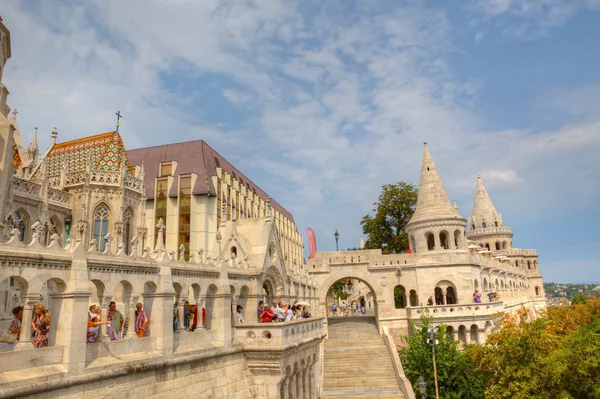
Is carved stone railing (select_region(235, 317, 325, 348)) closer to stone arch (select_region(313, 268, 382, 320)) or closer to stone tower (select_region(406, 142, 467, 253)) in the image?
stone arch (select_region(313, 268, 382, 320))

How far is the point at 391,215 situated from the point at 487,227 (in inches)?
1254

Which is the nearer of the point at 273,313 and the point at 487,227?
the point at 273,313

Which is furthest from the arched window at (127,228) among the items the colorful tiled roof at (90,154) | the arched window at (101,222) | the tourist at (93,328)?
the tourist at (93,328)

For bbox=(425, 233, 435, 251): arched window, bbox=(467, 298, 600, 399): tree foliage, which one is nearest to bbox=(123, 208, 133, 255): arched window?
bbox=(467, 298, 600, 399): tree foliage

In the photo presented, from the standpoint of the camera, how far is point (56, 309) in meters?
10.1

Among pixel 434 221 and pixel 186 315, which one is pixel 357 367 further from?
pixel 186 315

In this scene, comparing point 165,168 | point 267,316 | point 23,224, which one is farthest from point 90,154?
point 165,168

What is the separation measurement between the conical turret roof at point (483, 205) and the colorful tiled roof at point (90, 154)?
222 ft

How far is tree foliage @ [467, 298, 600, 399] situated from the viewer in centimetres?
2144

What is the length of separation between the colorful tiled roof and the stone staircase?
18733 millimetres

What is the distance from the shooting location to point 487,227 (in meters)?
77.9

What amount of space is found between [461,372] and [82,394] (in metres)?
23.5

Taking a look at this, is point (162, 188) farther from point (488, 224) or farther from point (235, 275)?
point (488, 224)

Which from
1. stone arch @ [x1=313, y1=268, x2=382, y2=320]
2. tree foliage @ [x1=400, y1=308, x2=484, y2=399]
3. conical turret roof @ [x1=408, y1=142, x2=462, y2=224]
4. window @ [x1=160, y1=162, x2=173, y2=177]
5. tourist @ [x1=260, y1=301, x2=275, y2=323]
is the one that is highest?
window @ [x1=160, y1=162, x2=173, y2=177]
